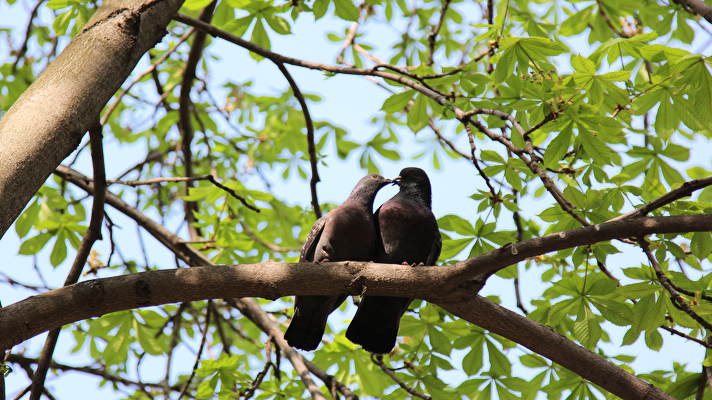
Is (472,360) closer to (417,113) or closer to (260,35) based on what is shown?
(417,113)

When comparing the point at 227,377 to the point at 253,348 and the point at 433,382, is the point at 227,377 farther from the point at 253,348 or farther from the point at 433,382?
the point at 253,348

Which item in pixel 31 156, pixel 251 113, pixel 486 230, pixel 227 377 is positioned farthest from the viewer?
pixel 251 113

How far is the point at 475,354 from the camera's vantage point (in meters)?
3.89

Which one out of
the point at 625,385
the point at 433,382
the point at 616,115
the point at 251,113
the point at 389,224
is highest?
the point at 251,113

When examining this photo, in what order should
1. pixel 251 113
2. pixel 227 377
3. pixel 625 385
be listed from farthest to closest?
pixel 251 113, pixel 227 377, pixel 625 385

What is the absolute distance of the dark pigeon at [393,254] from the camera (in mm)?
3709

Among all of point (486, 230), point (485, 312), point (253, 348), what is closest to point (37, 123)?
point (485, 312)

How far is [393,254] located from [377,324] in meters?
0.41

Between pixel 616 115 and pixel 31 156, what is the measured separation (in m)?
2.74

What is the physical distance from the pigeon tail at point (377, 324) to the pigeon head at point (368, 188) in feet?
2.69

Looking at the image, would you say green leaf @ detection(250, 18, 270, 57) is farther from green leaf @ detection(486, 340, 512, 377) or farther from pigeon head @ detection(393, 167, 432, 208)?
green leaf @ detection(486, 340, 512, 377)

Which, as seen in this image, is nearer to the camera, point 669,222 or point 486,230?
point 669,222

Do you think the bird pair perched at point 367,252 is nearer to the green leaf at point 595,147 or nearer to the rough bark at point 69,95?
the green leaf at point 595,147

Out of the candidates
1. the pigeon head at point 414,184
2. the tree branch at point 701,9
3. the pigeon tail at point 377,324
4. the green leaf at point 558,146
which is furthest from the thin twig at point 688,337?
the pigeon head at point 414,184
